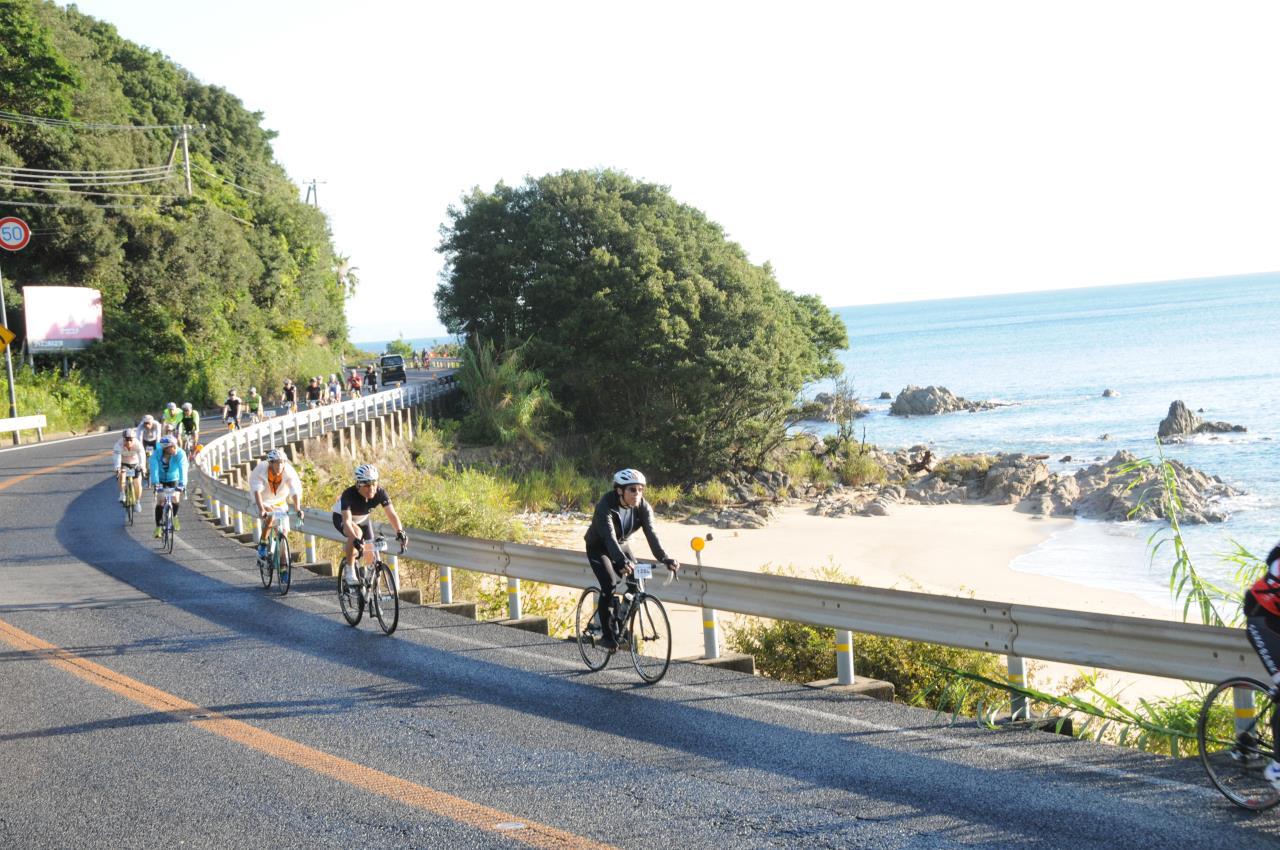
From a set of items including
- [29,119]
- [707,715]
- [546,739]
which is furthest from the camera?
[29,119]

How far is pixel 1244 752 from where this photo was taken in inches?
247

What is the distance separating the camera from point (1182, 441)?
5675 centimetres

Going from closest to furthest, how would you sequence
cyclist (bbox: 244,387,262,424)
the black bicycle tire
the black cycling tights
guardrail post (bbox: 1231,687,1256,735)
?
guardrail post (bbox: 1231,687,1256,735), the black bicycle tire, the black cycling tights, cyclist (bbox: 244,387,262,424)

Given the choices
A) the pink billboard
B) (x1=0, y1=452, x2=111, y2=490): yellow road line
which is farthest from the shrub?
the pink billboard

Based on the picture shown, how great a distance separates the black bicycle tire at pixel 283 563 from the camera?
1434 centimetres

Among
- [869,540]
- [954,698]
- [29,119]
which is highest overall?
[29,119]

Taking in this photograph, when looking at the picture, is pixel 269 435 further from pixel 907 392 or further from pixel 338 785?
pixel 907 392

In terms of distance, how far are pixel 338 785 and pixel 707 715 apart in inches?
106

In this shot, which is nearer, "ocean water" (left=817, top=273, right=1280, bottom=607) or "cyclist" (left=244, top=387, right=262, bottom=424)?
"ocean water" (left=817, top=273, right=1280, bottom=607)

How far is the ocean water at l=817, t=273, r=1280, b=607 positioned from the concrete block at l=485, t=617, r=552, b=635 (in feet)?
23.0

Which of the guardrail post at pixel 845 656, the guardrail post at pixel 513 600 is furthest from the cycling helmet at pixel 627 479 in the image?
the guardrail post at pixel 513 600

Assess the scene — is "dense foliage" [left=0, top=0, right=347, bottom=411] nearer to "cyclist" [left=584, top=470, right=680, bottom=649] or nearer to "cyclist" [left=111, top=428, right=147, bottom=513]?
"cyclist" [left=111, top=428, right=147, bottom=513]

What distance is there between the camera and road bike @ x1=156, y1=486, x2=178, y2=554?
1870 cm

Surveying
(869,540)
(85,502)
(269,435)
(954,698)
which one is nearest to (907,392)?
(869,540)
